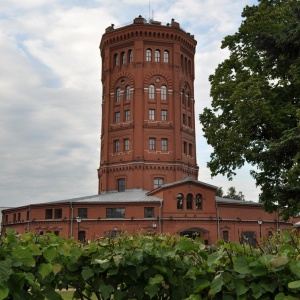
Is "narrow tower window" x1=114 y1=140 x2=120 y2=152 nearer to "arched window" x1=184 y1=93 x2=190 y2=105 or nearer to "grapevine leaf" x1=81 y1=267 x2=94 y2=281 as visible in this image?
"arched window" x1=184 y1=93 x2=190 y2=105

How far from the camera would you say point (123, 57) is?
54625 mm

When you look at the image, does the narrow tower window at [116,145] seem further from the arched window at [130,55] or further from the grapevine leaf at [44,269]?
the grapevine leaf at [44,269]

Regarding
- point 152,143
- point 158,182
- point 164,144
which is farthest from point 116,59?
point 158,182

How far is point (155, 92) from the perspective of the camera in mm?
52906

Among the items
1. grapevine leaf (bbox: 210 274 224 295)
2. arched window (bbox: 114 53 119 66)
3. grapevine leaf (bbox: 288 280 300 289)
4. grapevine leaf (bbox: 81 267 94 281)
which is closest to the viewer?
grapevine leaf (bbox: 288 280 300 289)

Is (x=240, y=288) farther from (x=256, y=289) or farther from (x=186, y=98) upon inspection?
(x=186, y=98)

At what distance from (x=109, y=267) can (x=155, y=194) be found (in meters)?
43.2

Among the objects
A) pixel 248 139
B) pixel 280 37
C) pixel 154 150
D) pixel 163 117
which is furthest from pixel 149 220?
pixel 280 37

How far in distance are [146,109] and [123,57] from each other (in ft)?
26.2

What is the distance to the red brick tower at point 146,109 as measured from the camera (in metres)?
51.1

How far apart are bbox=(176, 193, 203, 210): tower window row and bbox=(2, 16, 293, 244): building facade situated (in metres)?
0.11

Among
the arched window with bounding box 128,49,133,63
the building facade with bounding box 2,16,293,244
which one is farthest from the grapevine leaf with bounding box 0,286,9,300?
the arched window with bounding box 128,49,133,63

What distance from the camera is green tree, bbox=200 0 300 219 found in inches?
698

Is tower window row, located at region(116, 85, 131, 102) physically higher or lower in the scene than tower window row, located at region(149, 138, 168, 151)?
higher
